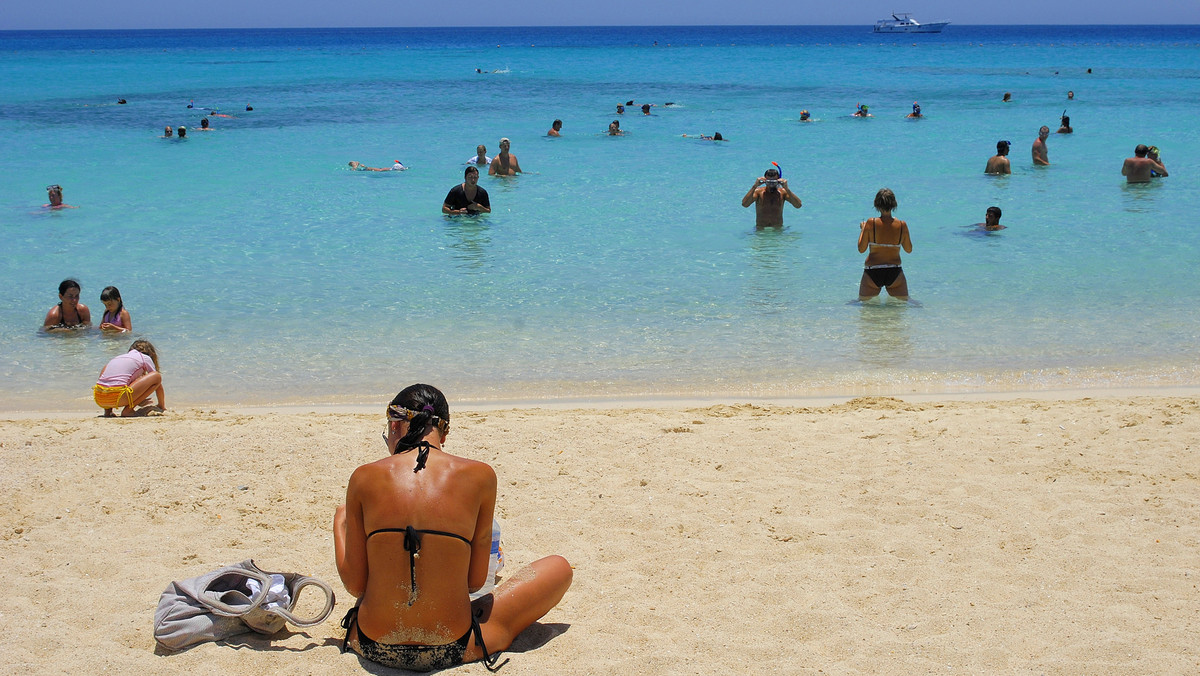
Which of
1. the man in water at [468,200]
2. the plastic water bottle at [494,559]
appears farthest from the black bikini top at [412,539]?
the man in water at [468,200]

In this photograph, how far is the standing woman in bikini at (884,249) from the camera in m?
8.86

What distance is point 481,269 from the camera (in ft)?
36.4

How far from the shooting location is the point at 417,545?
3074 millimetres

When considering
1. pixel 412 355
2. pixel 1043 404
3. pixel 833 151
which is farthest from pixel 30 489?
pixel 833 151

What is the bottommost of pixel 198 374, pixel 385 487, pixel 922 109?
pixel 198 374

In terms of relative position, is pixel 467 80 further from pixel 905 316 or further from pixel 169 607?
pixel 169 607

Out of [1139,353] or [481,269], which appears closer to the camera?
[1139,353]

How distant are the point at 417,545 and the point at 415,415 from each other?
0.44 metres

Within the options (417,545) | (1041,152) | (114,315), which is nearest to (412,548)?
(417,545)

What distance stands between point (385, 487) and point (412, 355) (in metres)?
5.30

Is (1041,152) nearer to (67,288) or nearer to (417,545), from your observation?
(67,288)

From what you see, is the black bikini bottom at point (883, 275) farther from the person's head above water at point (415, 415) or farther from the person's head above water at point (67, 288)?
the person's head above water at point (67, 288)

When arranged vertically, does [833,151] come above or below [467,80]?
below

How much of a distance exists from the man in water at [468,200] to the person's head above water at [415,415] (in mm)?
10667
